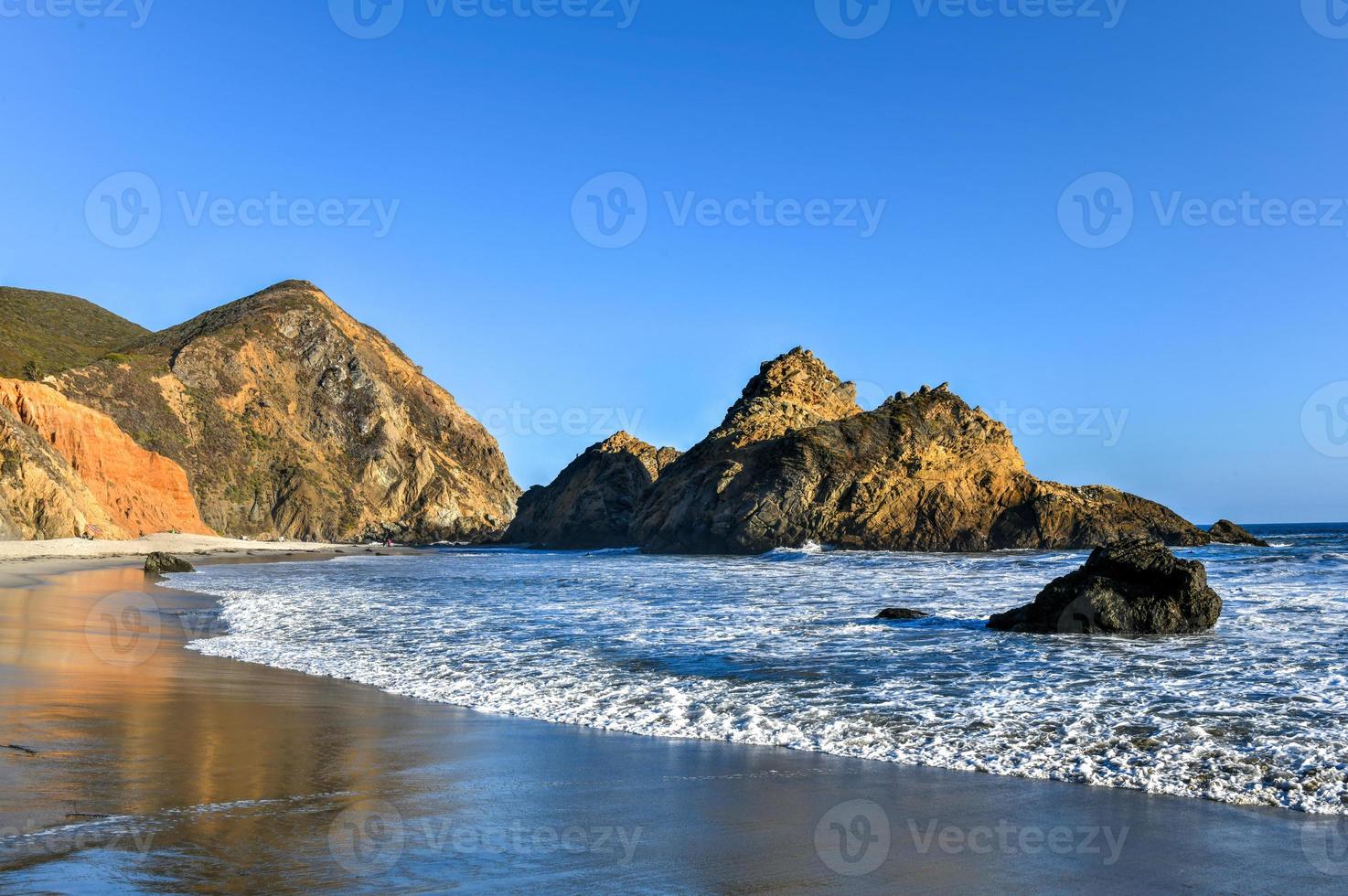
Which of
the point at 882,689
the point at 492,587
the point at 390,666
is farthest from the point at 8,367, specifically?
the point at 882,689

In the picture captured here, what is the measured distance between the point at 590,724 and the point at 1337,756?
5.97 m

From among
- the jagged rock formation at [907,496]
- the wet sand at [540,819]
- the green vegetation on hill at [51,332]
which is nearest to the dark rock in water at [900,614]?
the wet sand at [540,819]

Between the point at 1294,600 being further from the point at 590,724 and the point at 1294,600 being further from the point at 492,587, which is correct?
the point at 492,587

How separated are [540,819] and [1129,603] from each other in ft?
38.1

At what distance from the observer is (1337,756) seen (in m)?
7.36

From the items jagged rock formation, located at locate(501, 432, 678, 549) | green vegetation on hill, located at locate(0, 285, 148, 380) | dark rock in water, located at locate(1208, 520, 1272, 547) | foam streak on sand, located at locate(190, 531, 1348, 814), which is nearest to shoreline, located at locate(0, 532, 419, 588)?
foam streak on sand, located at locate(190, 531, 1348, 814)

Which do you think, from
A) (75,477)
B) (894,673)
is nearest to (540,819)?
(894,673)

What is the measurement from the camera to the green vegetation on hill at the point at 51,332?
92.8 meters

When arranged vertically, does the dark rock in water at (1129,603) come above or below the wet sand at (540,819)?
above

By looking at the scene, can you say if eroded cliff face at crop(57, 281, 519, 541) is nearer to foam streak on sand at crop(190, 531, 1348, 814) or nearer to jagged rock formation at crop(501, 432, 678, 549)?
jagged rock formation at crop(501, 432, 678, 549)

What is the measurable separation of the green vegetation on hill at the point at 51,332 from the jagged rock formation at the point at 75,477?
23351 mm

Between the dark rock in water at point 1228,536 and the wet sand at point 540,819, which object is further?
the dark rock in water at point 1228,536

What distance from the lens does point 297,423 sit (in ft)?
355

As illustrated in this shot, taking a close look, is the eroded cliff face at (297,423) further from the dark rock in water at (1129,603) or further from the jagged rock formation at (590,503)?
the dark rock in water at (1129,603)
